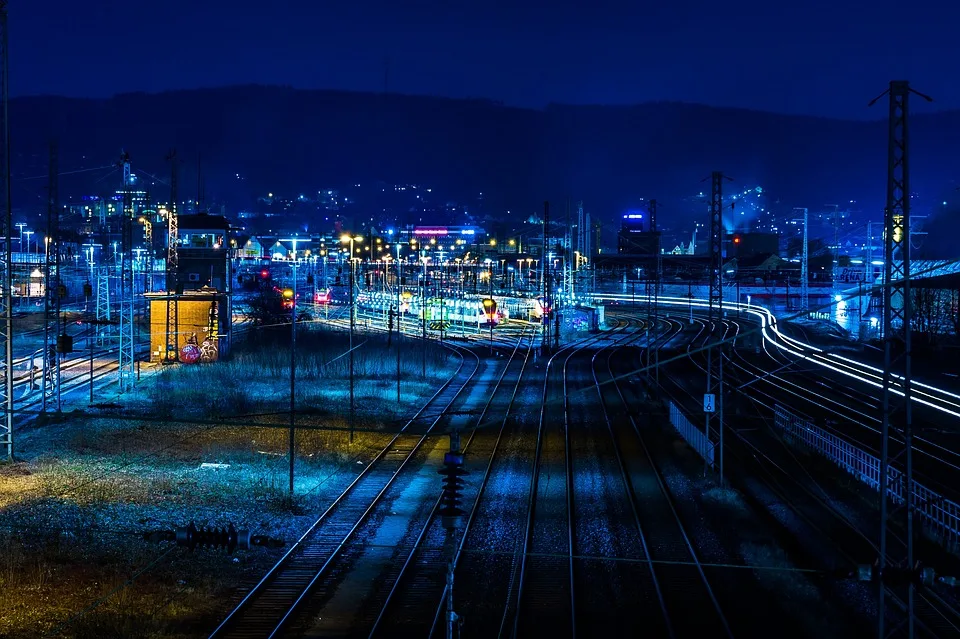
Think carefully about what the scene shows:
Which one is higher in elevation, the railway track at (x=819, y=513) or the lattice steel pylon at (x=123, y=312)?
the lattice steel pylon at (x=123, y=312)

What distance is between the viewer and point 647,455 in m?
19.4

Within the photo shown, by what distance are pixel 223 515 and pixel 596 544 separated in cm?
563

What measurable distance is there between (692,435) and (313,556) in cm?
1067

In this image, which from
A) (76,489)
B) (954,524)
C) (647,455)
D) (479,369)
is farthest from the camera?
(479,369)

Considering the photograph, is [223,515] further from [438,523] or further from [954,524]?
[954,524]

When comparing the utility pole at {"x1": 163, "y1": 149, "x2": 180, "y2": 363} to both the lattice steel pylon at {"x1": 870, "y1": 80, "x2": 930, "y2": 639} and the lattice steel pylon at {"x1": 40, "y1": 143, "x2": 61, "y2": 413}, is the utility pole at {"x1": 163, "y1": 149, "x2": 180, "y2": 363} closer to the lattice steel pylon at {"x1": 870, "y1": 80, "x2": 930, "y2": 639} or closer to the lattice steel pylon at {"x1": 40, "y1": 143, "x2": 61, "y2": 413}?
the lattice steel pylon at {"x1": 40, "y1": 143, "x2": 61, "y2": 413}

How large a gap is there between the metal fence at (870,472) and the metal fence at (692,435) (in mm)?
642

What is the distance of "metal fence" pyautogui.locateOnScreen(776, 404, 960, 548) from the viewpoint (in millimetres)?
12734

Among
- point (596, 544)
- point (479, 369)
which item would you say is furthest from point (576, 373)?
point (596, 544)

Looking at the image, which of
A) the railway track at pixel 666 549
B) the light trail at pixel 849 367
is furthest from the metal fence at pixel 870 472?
the railway track at pixel 666 549

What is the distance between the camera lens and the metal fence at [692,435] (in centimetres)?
1768

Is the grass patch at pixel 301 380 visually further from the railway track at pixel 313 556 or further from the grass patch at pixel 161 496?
the railway track at pixel 313 556

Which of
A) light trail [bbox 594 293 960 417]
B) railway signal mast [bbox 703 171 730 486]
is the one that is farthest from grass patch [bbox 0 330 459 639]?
light trail [bbox 594 293 960 417]

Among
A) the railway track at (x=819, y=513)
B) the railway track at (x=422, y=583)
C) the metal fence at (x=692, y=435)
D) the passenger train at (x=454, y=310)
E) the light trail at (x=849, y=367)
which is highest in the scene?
the passenger train at (x=454, y=310)
